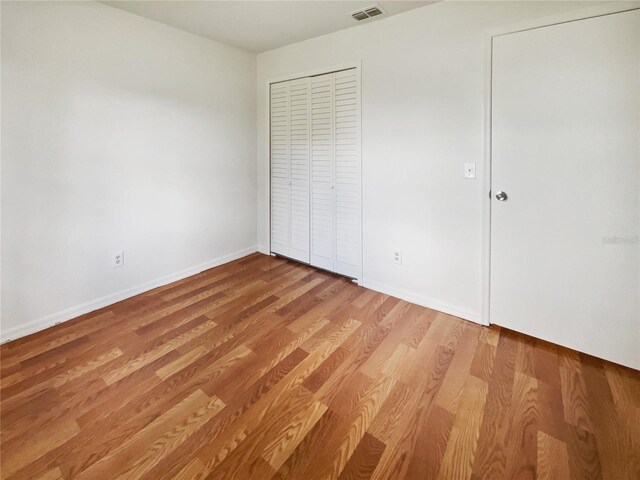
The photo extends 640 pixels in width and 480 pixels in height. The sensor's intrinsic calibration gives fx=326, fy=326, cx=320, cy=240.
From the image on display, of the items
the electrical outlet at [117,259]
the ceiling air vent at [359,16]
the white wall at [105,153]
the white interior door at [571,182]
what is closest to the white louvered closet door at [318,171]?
the ceiling air vent at [359,16]

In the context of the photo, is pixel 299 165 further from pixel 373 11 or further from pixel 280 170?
pixel 373 11

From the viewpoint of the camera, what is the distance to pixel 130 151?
274 cm

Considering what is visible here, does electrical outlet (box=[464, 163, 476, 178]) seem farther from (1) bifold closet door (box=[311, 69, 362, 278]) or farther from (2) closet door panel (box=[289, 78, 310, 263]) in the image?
(2) closet door panel (box=[289, 78, 310, 263])

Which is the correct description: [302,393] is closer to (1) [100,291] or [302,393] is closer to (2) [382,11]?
(1) [100,291]

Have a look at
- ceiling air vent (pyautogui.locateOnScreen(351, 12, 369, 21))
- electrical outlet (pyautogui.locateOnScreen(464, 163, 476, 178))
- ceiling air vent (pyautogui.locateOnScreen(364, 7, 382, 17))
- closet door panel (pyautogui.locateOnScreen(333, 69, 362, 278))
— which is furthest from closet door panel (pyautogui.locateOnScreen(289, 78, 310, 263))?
electrical outlet (pyautogui.locateOnScreen(464, 163, 476, 178))

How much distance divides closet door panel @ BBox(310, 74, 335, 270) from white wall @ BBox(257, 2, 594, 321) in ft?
0.93

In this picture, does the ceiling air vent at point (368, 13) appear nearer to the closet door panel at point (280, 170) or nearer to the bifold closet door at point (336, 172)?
the bifold closet door at point (336, 172)

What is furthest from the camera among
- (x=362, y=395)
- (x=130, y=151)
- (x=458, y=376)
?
(x=130, y=151)

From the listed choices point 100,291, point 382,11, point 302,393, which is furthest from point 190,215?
point 382,11

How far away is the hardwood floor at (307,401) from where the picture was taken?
132 cm

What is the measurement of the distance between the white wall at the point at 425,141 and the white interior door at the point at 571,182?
164mm

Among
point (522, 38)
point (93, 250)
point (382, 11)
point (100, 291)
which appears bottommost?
point (100, 291)

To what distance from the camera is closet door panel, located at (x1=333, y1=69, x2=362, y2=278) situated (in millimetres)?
2953

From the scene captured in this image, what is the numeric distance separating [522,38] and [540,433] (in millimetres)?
→ 2221
